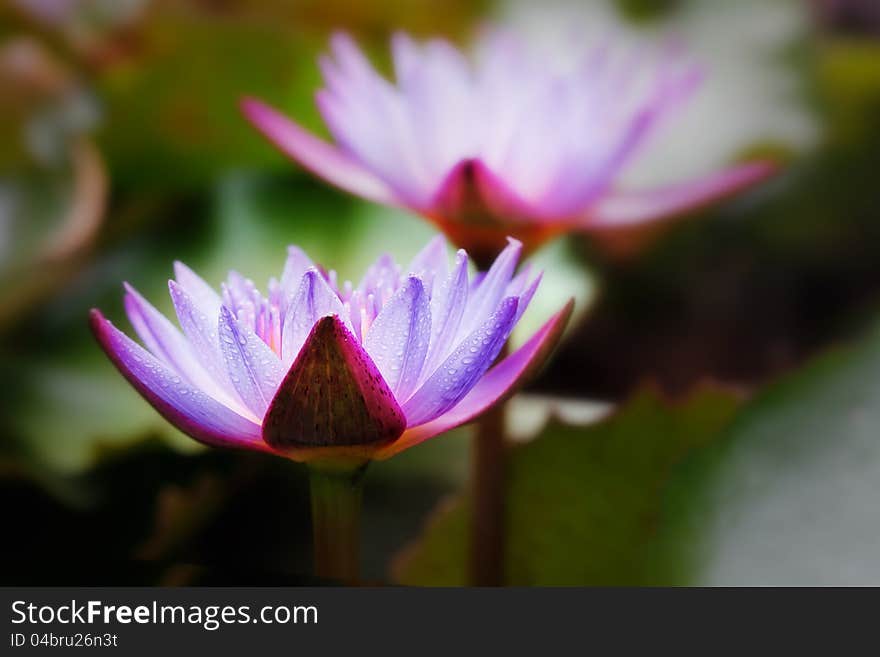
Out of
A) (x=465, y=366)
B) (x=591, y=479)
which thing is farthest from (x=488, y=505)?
(x=465, y=366)

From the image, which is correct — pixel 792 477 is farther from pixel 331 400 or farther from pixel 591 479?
pixel 331 400

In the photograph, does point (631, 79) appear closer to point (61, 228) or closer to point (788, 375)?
point (788, 375)

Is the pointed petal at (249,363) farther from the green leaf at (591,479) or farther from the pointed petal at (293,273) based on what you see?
the green leaf at (591,479)

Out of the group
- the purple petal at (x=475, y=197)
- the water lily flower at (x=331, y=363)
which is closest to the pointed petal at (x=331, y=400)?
the water lily flower at (x=331, y=363)

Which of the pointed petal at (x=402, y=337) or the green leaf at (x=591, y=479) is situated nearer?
the pointed petal at (x=402, y=337)

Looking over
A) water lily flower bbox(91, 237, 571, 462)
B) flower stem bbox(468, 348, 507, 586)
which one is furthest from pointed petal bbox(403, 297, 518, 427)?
flower stem bbox(468, 348, 507, 586)

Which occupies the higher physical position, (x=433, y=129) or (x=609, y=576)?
(x=433, y=129)

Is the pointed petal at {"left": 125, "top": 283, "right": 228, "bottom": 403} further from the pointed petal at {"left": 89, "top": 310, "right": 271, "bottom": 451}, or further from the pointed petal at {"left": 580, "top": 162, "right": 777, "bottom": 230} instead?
the pointed petal at {"left": 580, "top": 162, "right": 777, "bottom": 230}

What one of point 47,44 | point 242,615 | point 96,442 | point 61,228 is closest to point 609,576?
point 242,615
